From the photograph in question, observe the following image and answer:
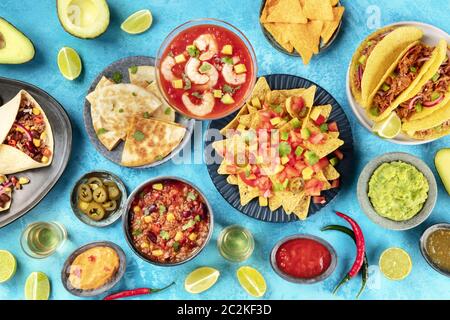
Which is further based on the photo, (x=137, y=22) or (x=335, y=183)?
(x=137, y=22)

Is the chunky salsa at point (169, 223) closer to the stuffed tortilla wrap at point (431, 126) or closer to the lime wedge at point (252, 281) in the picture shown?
the lime wedge at point (252, 281)

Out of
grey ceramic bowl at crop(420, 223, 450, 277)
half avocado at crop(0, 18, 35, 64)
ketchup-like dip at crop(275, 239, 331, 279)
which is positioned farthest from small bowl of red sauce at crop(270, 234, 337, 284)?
half avocado at crop(0, 18, 35, 64)

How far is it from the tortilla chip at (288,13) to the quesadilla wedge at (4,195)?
7.49 ft

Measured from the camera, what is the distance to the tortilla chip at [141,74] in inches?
161

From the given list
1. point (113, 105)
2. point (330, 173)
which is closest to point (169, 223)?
point (113, 105)

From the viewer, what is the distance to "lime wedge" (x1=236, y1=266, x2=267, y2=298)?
4070mm

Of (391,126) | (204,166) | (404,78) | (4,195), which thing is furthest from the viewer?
(204,166)

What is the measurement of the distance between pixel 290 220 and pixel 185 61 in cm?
135

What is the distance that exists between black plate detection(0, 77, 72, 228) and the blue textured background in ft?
0.48

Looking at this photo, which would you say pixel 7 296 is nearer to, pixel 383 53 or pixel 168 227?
pixel 168 227

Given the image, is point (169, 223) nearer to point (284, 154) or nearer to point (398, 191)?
point (284, 154)

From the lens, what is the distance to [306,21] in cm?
400

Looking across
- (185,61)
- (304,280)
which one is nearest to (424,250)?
(304,280)

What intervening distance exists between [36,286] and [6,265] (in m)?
0.27
